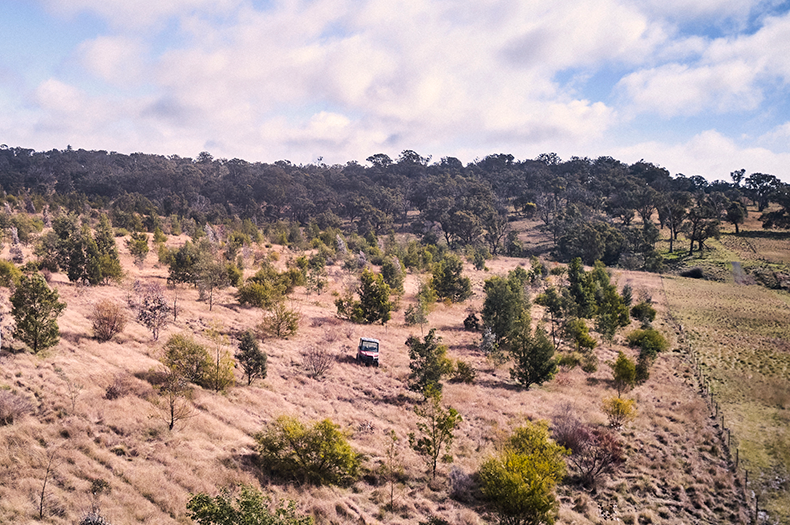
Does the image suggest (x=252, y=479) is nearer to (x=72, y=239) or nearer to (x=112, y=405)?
(x=112, y=405)

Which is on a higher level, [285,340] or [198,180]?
[198,180]

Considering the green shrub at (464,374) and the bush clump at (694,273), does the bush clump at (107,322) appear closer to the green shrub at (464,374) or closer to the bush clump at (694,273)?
the green shrub at (464,374)

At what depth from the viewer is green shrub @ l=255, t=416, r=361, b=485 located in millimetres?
15430

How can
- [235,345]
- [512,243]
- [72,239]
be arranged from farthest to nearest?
[512,243], [72,239], [235,345]

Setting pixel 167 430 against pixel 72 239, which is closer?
pixel 167 430

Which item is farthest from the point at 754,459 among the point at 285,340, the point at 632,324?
the point at 632,324

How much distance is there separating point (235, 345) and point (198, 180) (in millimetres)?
113929

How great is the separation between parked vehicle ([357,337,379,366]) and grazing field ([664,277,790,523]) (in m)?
21.9

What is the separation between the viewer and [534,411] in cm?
2477

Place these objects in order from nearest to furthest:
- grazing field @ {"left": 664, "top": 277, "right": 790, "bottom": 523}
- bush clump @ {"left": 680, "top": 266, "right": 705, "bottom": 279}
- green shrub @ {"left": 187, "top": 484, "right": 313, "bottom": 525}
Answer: green shrub @ {"left": 187, "top": 484, "right": 313, "bottom": 525} < grazing field @ {"left": 664, "top": 277, "right": 790, "bottom": 523} < bush clump @ {"left": 680, "top": 266, "right": 705, "bottom": 279}

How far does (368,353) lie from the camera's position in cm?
3050

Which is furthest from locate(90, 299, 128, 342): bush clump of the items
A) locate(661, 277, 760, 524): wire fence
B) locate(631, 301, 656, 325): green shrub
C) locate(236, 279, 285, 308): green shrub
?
locate(631, 301, 656, 325): green shrub

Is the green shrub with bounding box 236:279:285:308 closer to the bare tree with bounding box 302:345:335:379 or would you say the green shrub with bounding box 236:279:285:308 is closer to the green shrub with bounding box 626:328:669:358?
the bare tree with bounding box 302:345:335:379

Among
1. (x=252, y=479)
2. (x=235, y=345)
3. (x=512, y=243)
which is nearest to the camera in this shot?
(x=252, y=479)
